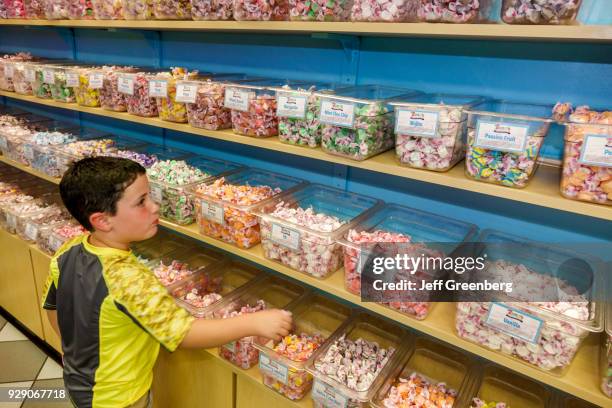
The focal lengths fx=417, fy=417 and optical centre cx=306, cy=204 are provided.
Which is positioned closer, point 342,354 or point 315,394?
point 315,394

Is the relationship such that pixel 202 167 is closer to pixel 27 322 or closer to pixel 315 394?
pixel 315 394

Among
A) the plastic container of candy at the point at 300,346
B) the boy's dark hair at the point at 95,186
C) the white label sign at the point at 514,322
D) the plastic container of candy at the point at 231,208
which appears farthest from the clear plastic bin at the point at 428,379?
the boy's dark hair at the point at 95,186

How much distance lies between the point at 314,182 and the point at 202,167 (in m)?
0.66

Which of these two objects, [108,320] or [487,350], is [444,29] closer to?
[487,350]

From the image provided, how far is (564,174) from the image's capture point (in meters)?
1.02

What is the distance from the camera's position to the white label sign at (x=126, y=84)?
193 cm

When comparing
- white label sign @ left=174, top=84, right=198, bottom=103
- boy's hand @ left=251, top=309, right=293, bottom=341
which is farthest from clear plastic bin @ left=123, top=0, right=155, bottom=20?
boy's hand @ left=251, top=309, right=293, bottom=341

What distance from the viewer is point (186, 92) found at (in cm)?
173

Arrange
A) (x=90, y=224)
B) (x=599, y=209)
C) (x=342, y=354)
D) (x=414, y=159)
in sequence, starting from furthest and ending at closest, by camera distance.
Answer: (x=342, y=354), (x=90, y=224), (x=414, y=159), (x=599, y=209)

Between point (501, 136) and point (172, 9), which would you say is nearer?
point (501, 136)

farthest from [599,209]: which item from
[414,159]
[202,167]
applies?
[202,167]

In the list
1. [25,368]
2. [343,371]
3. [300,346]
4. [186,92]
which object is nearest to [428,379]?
[343,371]

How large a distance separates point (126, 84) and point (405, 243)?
4.81 feet

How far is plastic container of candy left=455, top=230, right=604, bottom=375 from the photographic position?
1049mm
